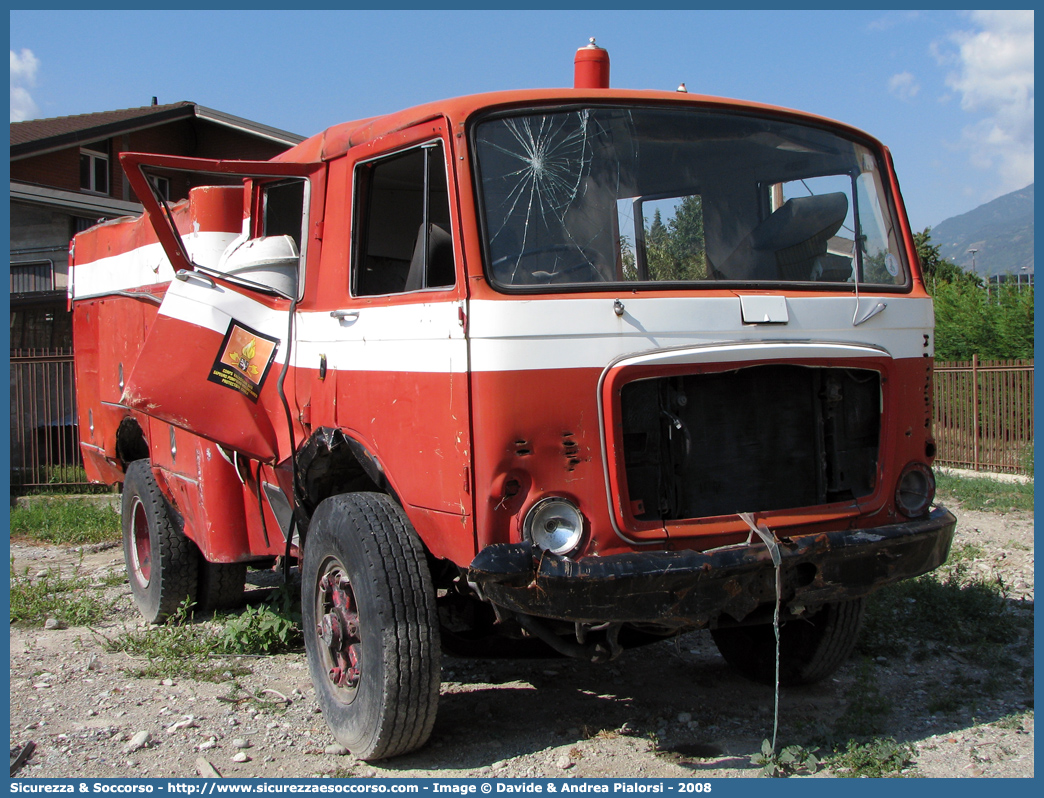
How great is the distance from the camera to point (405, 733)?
367 centimetres

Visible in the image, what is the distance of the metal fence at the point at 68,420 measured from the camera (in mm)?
12422

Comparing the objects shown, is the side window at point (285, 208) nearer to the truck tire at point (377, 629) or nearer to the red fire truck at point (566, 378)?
the red fire truck at point (566, 378)

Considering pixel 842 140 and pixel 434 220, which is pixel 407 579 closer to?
pixel 434 220

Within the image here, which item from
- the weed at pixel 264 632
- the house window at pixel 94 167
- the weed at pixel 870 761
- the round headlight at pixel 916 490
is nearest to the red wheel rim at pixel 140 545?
the weed at pixel 264 632

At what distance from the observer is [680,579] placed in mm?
3307

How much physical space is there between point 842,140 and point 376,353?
7.81ft

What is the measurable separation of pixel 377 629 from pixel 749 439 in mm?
1676

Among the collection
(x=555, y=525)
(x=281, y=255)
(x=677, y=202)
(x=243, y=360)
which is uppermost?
(x=677, y=202)

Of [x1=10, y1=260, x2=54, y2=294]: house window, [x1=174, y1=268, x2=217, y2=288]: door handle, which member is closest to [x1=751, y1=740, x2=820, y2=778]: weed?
[x1=174, y1=268, x2=217, y2=288]: door handle

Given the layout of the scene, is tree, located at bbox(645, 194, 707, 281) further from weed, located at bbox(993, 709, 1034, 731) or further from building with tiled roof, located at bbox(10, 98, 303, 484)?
building with tiled roof, located at bbox(10, 98, 303, 484)

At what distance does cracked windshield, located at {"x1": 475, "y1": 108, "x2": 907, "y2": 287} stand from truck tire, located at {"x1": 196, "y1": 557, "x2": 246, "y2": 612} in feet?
11.8

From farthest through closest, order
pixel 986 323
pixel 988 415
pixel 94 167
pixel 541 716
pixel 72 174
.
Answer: pixel 94 167 < pixel 72 174 < pixel 986 323 < pixel 988 415 < pixel 541 716

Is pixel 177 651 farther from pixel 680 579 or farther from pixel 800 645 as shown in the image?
pixel 800 645

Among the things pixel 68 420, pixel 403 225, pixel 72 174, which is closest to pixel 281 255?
pixel 403 225
